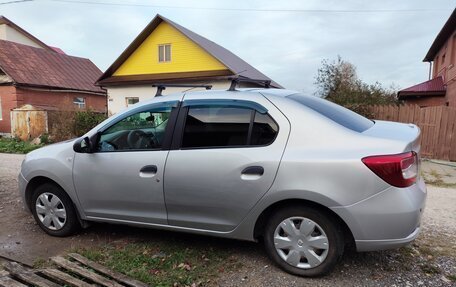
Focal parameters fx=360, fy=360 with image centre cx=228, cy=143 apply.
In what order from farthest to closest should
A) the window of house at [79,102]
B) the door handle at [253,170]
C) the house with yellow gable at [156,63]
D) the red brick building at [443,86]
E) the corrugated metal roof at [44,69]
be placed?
the window of house at [79,102], the corrugated metal roof at [44,69], the house with yellow gable at [156,63], the red brick building at [443,86], the door handle at [253,170]

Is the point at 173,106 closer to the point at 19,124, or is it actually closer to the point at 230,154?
the point at 230,154

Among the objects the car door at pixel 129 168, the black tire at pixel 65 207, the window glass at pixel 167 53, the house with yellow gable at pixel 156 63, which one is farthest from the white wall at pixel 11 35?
the car door at pixel 129 168

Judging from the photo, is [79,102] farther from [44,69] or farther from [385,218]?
[385,218]

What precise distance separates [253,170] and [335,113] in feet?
3.30

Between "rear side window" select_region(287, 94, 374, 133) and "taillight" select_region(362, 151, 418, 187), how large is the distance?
44cm

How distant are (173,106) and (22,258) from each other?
7.43 ft

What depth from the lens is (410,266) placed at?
Answer: 11.5ft

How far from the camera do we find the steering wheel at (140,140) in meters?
3.77

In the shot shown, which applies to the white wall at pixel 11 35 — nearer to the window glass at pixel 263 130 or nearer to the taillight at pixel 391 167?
the window glass at pixel 263 130

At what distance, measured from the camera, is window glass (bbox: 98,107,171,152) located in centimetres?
380

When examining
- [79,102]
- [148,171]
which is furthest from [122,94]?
[148,171]

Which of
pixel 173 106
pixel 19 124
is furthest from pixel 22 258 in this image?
pixel 19 124

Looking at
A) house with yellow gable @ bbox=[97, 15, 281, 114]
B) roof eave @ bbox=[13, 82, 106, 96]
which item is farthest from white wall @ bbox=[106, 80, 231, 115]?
roof eave @ bbox=[13, 82, 106, 96]

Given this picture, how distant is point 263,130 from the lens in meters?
3.30
